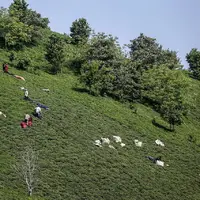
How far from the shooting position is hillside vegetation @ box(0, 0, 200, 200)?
81.0 ft

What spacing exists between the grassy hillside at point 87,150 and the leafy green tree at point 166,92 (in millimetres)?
2263

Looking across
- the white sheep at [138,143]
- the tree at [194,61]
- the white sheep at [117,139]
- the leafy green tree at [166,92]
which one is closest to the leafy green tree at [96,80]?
the leafy green tree at [166,92]

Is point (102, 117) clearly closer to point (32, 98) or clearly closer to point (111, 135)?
point (111, 135)

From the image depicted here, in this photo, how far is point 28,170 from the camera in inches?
900

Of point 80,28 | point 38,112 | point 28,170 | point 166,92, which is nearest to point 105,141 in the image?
point 38,112

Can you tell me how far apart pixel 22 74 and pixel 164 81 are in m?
19.0

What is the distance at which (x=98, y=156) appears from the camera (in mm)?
28641

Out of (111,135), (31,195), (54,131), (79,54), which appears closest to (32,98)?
(54,131)

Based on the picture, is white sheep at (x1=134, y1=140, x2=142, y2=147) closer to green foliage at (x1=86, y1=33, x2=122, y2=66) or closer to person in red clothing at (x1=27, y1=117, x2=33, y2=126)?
person in red clothing at (x1=27, y1=117, x2=33, y2=126)

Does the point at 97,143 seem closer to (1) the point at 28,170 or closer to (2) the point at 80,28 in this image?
(1) the point at 28,170

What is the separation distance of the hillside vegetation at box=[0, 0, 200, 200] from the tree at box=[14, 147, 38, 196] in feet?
0.44

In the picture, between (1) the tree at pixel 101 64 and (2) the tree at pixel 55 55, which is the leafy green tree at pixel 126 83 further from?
(2) the tree at pixel 55 55

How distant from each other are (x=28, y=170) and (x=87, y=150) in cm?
721

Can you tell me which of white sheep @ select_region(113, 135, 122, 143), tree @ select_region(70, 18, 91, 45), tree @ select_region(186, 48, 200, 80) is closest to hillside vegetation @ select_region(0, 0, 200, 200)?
white sheep @ select_region(113, 135, 122, 143)
